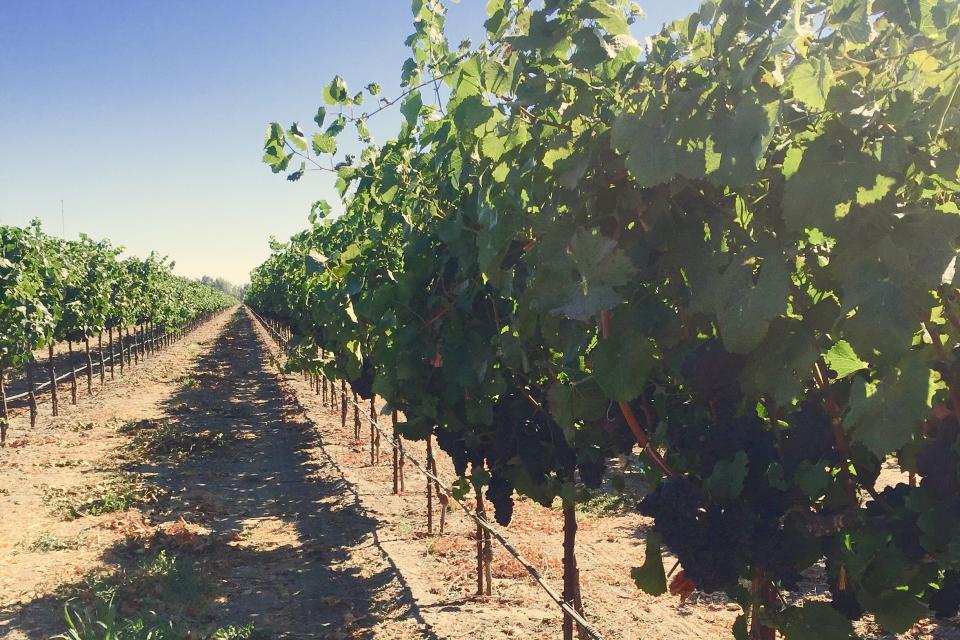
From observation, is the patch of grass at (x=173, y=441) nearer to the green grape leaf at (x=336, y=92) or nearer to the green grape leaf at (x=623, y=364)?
the green grape leaf at (x=336, y=92)

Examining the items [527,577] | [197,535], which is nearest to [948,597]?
[527,577]

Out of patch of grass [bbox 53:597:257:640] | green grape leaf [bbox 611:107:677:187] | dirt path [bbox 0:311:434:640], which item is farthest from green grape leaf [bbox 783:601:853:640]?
patch of grass [bbox 53:597:257:640]

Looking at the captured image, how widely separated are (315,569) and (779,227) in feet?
24.4

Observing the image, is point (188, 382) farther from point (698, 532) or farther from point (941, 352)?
point (941, 352)

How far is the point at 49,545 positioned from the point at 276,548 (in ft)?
8.85

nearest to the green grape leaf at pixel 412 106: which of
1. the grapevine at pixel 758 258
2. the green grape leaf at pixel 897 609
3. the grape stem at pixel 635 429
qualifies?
the grapevine at pixel 758 258

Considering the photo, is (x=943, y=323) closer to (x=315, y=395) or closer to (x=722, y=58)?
(x=722, y=58)

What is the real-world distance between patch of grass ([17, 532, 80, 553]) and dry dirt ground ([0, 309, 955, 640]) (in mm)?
27

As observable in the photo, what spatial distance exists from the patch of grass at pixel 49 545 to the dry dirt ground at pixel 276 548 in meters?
0.03

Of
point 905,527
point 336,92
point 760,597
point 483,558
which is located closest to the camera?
point 905,527

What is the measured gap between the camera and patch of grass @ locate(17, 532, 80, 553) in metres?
8.84

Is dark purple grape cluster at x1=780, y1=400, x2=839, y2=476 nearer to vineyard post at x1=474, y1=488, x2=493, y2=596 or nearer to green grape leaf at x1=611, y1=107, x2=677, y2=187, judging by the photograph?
green grape leaf at x1=611, y1=107, x2=677, y2=187

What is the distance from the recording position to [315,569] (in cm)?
828

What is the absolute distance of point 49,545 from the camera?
351 inches
